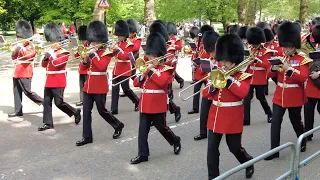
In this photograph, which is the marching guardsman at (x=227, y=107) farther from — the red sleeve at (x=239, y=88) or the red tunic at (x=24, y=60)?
the red tunic at (x=24, y=60)

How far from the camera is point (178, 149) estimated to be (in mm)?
5340

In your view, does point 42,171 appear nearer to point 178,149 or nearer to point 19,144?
point 19,144

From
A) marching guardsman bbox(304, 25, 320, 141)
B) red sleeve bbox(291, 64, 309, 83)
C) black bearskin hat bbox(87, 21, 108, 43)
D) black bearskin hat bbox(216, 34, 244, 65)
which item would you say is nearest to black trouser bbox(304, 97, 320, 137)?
marching guardsman bbox(304, 25, 320, 141)

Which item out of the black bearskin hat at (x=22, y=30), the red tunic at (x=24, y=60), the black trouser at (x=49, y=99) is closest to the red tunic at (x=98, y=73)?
the black trouser at (x=49, y=99)

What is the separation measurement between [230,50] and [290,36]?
115 centimetres

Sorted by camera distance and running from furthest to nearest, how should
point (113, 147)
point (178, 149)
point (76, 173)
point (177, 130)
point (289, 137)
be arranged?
point (177, 130) < point (289, 137) < point (113, 147) < point (178, 149) < point (76, 173)

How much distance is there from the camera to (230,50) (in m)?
4.12

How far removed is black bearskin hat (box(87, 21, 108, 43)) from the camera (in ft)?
19.2

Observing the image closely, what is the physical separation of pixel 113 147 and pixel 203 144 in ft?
4.02

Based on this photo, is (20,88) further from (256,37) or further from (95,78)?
(256,37)

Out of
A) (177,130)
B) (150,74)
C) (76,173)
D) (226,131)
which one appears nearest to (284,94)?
(226,131)

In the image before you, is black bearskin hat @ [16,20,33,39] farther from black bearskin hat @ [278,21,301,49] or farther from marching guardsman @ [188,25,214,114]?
black bearskin hat @ [278,21,301,49]

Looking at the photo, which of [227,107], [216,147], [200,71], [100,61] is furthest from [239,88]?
[200,71]

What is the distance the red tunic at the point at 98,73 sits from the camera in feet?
18.7
